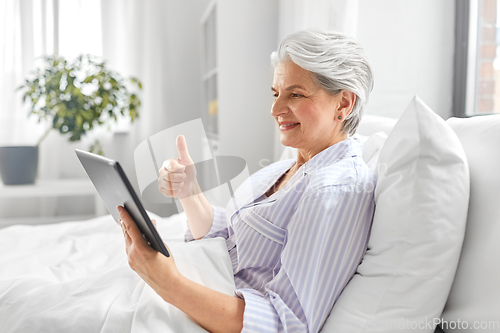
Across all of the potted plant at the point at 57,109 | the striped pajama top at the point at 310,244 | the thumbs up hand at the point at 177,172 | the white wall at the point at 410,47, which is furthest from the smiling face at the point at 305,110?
the potted plant at the point at 57,109

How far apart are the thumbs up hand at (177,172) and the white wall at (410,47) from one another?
1035 millimetres

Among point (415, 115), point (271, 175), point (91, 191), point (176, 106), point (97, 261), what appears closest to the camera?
point (415, 115)

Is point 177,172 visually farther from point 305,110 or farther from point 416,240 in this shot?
point 416,240

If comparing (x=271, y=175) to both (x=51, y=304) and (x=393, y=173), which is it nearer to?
(x=393, y=173)

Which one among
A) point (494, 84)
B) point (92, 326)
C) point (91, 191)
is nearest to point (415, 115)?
point (92, 326)

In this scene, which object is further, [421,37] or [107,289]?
[421,37]

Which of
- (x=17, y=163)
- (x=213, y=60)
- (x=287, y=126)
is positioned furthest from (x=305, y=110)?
(x=17, y=163)

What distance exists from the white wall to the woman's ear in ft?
2.76

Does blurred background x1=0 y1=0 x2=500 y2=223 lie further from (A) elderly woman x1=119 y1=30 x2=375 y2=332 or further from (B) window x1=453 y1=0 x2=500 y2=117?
(A) elderly woman x1=119 y1=30 x2=375 y2=332

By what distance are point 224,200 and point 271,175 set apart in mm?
143

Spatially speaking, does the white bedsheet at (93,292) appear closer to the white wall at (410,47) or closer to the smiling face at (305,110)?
the smiling face at (305,110)

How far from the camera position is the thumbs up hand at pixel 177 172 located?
2.96 ft

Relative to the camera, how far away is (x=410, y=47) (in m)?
1.62

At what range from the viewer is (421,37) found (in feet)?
5.28
